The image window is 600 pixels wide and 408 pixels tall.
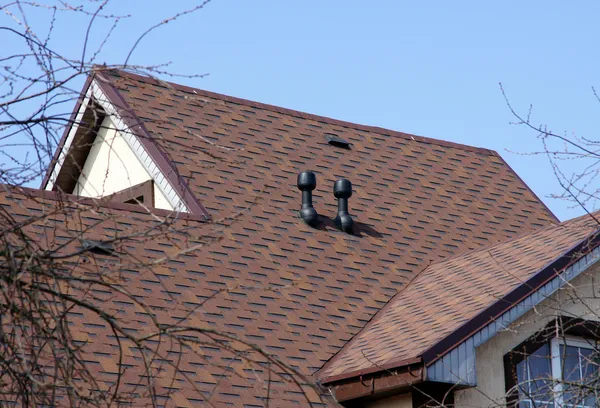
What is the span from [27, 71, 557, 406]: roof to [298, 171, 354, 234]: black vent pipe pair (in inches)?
4.4

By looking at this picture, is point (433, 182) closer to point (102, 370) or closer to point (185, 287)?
point (185, 287)

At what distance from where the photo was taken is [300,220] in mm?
13266

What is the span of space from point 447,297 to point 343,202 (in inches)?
105

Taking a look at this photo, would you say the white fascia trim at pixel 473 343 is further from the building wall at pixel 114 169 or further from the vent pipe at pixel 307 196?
the building wall at pixel 114 169

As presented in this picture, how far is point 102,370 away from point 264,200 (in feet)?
14.7

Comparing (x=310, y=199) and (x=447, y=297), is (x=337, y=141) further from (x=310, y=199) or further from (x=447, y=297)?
(x=447, y=297)

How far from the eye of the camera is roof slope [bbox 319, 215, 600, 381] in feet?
33.2

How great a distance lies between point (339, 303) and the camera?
11906mm

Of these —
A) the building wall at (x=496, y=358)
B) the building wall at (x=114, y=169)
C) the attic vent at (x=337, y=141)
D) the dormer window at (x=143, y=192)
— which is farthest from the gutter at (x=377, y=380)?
the attic vent at (x=337, y=141)

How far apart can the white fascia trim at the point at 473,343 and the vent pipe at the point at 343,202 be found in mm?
3610

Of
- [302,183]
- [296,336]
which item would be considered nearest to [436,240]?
[302,183]

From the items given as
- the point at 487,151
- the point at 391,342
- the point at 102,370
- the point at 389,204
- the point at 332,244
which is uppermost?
the point at 487,151

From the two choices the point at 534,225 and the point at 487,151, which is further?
the point at 487,151

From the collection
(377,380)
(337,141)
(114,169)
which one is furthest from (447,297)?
(114,169)
